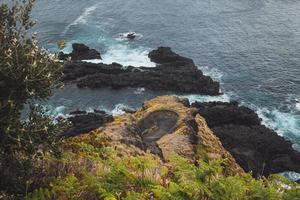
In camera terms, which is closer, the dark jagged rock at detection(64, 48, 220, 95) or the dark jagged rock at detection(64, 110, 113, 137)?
the dark jagged rock at detection(64, 110, 113, 137)

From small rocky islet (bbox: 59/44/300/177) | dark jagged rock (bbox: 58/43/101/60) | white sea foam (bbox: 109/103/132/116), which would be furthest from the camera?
dark jagged rock (bbox: 58/43/101/60)

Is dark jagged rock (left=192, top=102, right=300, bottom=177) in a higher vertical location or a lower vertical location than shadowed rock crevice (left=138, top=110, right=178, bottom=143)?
lower

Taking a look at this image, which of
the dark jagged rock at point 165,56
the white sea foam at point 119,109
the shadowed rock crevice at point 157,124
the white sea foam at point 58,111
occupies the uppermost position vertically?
the shadowed rock crevice at point 157,124

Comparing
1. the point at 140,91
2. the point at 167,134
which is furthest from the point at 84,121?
the point at 167,134

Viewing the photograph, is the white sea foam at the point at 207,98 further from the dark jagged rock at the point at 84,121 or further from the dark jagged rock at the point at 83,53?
the dark jagged rock at the point at 83,53

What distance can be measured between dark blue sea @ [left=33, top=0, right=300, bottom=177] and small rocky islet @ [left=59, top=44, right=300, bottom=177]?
2.40 m

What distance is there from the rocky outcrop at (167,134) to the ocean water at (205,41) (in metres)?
27.9

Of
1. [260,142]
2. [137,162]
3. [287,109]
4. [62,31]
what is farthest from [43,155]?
[62,31]

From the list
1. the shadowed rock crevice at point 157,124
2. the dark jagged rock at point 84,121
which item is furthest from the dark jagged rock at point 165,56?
the shadowed rock crevice at point 157,124

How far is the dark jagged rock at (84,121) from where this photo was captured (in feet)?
178

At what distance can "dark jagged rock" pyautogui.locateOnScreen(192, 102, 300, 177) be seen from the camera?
49.9 metres

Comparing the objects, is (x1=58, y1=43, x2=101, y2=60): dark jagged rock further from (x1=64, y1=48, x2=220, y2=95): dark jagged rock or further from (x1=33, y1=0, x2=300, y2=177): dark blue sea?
(x1=64, y1=48, x2=220, y2=95): dark jagged rock

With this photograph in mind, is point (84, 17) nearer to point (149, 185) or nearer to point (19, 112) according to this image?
point (19, 112)

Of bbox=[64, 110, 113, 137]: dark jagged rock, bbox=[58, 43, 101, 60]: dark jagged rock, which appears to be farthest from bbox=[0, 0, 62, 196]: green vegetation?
bbox=[58, 43, 101, 60]: dark jagged rock
